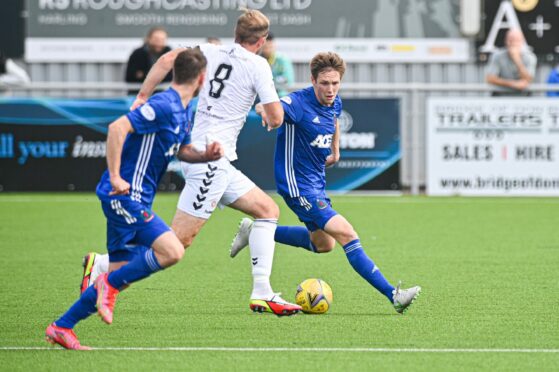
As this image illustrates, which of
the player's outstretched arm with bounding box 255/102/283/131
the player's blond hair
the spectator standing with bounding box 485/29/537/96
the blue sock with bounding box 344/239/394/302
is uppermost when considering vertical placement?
the player's blond hair

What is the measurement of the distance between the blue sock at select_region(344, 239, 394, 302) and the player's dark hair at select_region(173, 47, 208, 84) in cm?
187

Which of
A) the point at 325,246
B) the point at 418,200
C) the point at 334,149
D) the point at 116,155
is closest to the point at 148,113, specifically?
the point at 116,155

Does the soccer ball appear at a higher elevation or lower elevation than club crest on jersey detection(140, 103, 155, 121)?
lower

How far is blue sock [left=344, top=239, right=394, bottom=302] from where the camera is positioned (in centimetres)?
803

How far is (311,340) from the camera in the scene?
6980 millimetres

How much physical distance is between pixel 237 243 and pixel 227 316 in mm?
1171

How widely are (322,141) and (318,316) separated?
1214 mm

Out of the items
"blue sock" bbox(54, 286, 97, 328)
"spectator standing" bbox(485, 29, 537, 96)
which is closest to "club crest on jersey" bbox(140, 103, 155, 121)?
"blue sock" bbox(54, 286, 97, 328)

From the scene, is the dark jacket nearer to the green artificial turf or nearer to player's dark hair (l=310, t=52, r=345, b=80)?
the green artificial turf

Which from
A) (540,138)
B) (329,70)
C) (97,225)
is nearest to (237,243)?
(329,70)

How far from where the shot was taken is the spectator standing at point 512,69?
660 inches

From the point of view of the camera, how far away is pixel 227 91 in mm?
8094

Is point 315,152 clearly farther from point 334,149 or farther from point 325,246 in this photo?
point 325,246

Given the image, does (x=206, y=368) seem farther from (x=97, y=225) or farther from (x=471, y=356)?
(x=97, y=225)
